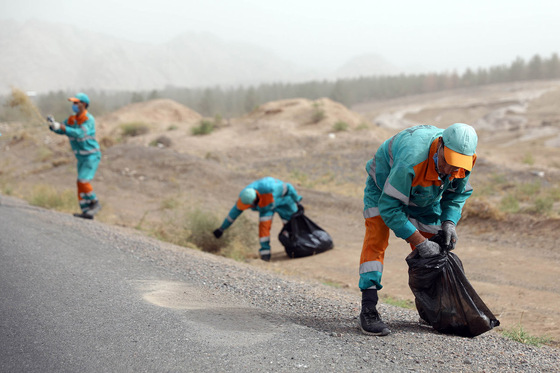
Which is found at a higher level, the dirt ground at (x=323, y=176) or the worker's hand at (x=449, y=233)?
the worker's hand at (x=449, y=233)

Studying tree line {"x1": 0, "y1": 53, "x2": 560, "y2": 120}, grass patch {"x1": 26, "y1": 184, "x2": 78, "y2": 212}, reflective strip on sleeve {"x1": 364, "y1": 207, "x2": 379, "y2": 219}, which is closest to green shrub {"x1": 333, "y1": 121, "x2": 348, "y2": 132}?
grass patch {"x1": 26, "y1": 184, "x2": 78, "y2": 212}

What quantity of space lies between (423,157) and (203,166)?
44.5 ft

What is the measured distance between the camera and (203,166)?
53.8 ft

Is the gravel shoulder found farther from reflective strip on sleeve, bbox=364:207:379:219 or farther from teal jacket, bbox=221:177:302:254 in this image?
teal jacket, bbox=221:177:302:254

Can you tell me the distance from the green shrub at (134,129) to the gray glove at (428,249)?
77.7 ft

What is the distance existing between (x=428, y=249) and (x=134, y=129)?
2397 centimetres

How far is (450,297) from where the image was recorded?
12.0 ft

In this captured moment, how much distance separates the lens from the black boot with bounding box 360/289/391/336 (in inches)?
140

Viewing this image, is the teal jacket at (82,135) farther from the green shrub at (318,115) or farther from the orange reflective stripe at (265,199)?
the green shrub at (318,115)

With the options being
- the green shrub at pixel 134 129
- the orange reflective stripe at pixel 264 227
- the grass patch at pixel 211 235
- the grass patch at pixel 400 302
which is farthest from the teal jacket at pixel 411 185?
the green shrub at pixel 134 129

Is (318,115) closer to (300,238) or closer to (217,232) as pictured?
(300,238)

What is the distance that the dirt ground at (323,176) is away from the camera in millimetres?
6855

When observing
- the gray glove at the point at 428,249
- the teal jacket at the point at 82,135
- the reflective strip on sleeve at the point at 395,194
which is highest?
the teal jacket at the point at 82,135

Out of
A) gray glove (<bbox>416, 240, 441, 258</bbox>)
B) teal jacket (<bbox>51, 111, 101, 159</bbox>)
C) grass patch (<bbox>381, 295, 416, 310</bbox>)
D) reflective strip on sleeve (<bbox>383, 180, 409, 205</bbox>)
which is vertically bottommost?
grass patch (<bbox>381, 295, 416, 310</bbox>)
